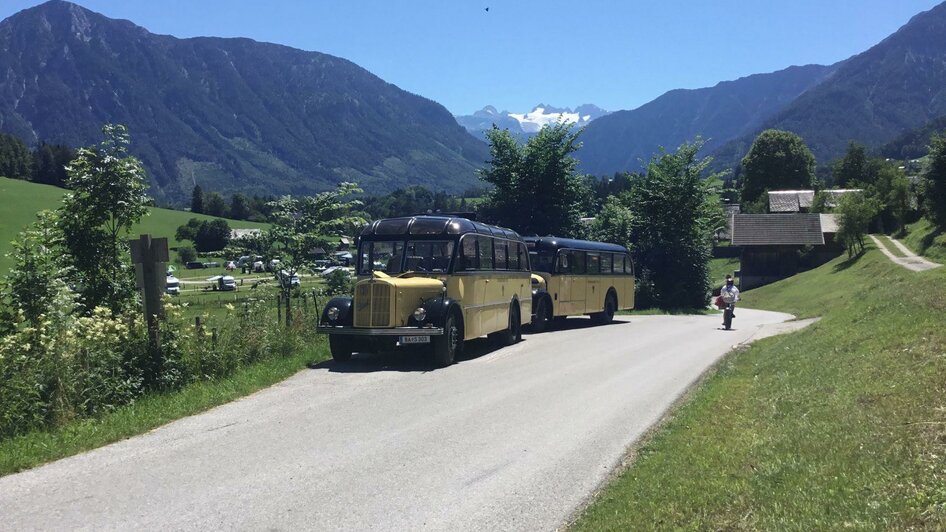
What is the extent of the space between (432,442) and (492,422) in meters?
1.34

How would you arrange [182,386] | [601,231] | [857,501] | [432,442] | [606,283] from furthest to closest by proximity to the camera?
[601,231], [606,283], [182,386], [432,442], [857,501]

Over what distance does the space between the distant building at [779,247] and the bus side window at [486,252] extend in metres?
57.4

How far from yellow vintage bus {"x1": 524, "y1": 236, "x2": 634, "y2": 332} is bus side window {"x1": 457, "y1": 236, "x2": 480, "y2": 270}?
7.04m

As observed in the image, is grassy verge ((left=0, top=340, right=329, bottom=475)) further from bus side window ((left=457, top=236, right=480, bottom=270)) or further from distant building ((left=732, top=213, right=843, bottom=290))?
distant building ((left=732, top=213, right=843, bottom=290))

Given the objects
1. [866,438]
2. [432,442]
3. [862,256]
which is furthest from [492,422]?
[862,256]

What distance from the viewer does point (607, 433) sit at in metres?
8.93

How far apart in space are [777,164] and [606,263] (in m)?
93.0

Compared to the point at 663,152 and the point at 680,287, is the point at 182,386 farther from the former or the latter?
the point at 663,152

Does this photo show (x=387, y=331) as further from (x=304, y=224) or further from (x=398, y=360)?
(x=304, y=224)

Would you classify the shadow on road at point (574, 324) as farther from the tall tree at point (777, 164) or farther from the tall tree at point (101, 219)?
the tall tree at point (777, 164)

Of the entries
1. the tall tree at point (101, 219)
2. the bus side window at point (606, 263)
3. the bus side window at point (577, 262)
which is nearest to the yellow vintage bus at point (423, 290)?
the tall tree at point (101, 219)

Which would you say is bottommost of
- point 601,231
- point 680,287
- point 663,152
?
point 680,287

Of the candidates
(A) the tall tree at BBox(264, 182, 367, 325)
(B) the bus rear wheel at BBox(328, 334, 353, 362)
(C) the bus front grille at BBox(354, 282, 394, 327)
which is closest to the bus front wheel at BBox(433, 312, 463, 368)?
(C) the bus front grille at BBox(354, 282, 394, 327)

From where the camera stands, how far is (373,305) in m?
13.8
